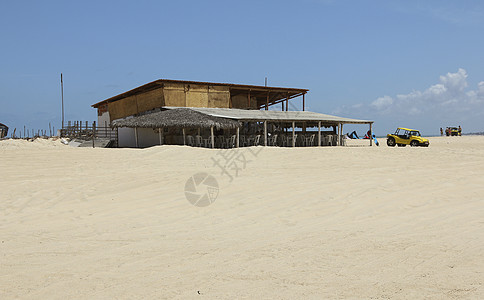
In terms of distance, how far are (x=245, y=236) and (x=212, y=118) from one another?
1556 centimetres

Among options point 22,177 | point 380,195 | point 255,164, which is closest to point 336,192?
point 380,195

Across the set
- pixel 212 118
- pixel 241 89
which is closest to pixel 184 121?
pixel 212 118

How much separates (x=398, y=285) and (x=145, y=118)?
21261 mm

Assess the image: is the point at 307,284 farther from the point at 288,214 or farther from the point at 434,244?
the point at 288,214

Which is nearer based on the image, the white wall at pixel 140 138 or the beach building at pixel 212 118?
the beach building at pixel 212 118

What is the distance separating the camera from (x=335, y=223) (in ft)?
16.8

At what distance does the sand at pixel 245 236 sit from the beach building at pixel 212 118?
36.4 ft

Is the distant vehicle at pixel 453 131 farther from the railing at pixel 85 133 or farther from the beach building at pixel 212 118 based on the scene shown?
the railing at pixel 85 133

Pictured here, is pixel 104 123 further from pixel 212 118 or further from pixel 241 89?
pixel 212 118

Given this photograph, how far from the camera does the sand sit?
2.97 m

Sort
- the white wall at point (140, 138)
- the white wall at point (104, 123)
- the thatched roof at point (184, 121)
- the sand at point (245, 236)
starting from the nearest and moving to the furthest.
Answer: the sand at point (245, 236)
the thatched roof at point (184, 121)
the white wall at point (140, 138)
the white wall at point (104, 123)

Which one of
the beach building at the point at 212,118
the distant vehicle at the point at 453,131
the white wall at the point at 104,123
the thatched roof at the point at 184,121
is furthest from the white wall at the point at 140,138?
the distant vehicle at the point at 453,131

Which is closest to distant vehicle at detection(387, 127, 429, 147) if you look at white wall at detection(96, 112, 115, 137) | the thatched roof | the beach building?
the beach building

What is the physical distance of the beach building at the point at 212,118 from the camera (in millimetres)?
20422
